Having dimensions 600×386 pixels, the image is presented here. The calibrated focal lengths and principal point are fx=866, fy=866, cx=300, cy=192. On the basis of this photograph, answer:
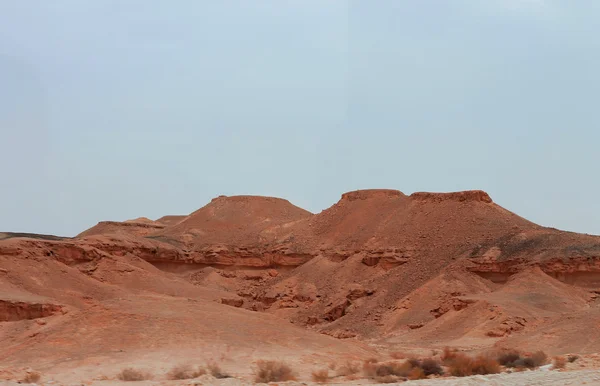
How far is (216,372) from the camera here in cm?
1905

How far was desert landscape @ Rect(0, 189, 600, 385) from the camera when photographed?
20219mm

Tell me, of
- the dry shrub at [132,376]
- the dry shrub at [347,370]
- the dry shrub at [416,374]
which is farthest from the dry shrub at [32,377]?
the dry shrub at [416,374]

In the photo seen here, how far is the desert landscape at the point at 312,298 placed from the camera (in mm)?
20219

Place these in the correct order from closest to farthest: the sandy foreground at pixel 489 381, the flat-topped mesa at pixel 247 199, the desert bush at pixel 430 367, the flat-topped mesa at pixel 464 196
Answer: the sandy foreground at pixel 489 381 < the desert bush at pixel 430 367 < the flat-topped mesa at pixel 464 196 < the flat-topped mesa at pixel 247 199

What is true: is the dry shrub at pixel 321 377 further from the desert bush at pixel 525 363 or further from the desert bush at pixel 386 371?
the desert bush at pixel 525 363

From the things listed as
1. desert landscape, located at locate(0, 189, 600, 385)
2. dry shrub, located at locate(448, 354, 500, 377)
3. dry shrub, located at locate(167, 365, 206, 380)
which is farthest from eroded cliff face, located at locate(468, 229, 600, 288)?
dry shrub, located at locate(167, 365, 206, 380)

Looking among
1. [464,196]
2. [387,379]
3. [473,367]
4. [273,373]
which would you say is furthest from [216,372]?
[464,196]

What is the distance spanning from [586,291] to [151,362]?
2699cm

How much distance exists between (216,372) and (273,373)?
1302 mm

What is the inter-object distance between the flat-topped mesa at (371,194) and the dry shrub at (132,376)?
41.4 metres

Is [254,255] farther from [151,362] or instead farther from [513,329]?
[151,362]

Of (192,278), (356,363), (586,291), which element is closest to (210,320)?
(356,363)

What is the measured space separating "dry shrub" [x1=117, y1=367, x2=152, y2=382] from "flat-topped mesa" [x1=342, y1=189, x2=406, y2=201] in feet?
136

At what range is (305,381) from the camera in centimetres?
1870
